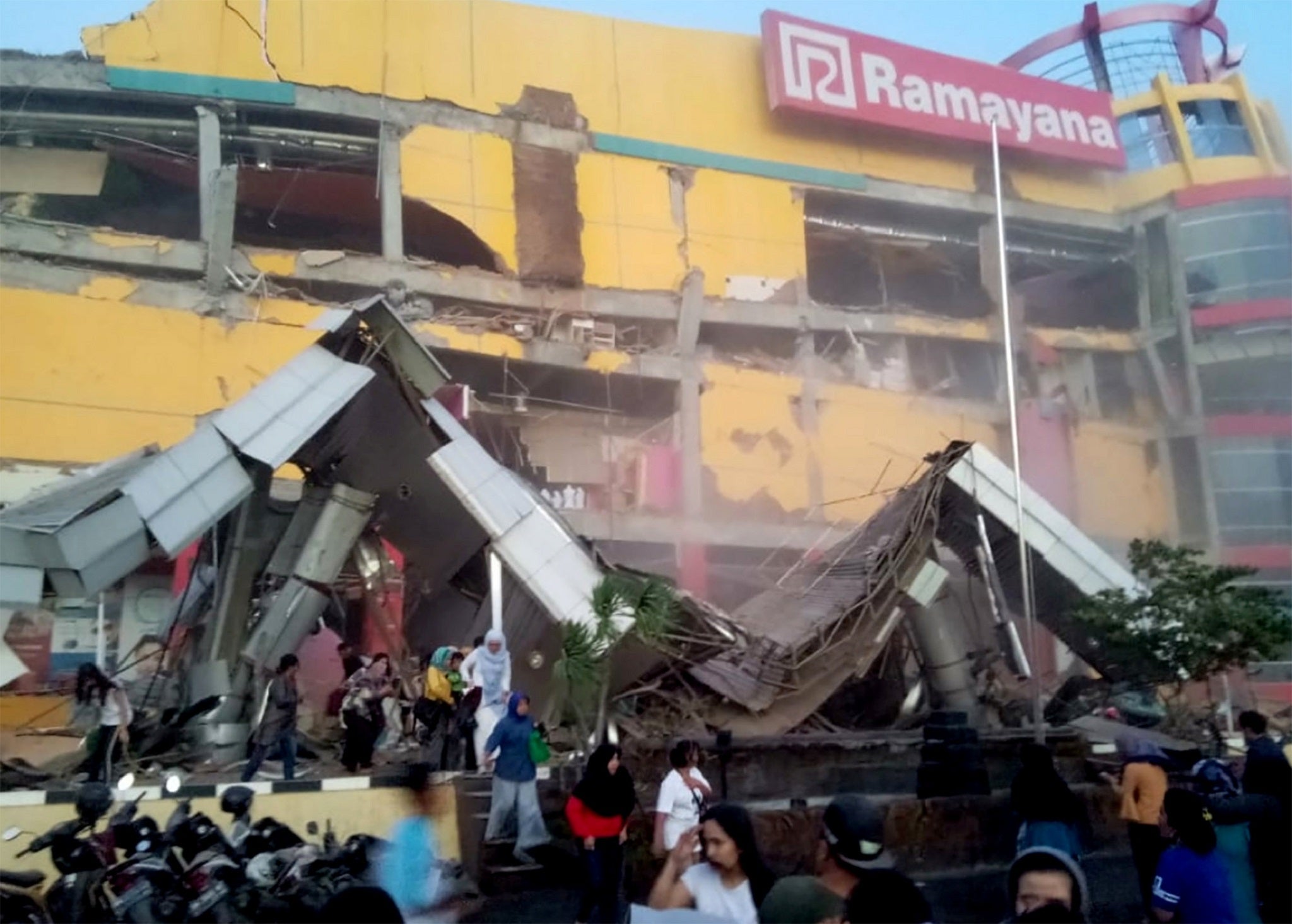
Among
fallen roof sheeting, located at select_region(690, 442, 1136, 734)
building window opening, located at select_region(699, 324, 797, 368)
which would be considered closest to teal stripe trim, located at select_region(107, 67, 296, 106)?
building window opening, located at select_region(699, 324, 797, 368)

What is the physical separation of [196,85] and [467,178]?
4740 millimetres

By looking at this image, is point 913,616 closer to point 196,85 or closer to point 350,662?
point 350,662

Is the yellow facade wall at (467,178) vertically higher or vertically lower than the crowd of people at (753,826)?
higher

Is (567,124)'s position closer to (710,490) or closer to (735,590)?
(710,490)

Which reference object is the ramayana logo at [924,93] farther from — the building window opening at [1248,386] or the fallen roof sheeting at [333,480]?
the fallen roof sheeting at [333,480]

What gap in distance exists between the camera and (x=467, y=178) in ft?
68.0

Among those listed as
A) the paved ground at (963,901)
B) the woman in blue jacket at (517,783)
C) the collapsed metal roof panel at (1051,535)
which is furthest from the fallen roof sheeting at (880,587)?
the woman in blue jacket at (517,783)

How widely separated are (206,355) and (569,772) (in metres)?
12.4

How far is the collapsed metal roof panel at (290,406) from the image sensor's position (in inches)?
Result: 400

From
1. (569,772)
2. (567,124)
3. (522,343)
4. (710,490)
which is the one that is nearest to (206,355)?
(522,343)

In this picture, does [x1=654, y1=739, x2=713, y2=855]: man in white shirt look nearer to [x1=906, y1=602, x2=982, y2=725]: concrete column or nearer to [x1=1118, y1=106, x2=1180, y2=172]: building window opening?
[x1=906, y1=602, x2=982, y2=725]: concrete column

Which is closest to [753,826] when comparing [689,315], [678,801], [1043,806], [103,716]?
[678,801]

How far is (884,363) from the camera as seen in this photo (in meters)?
24.1

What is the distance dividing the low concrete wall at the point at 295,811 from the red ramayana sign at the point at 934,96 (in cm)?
1766
